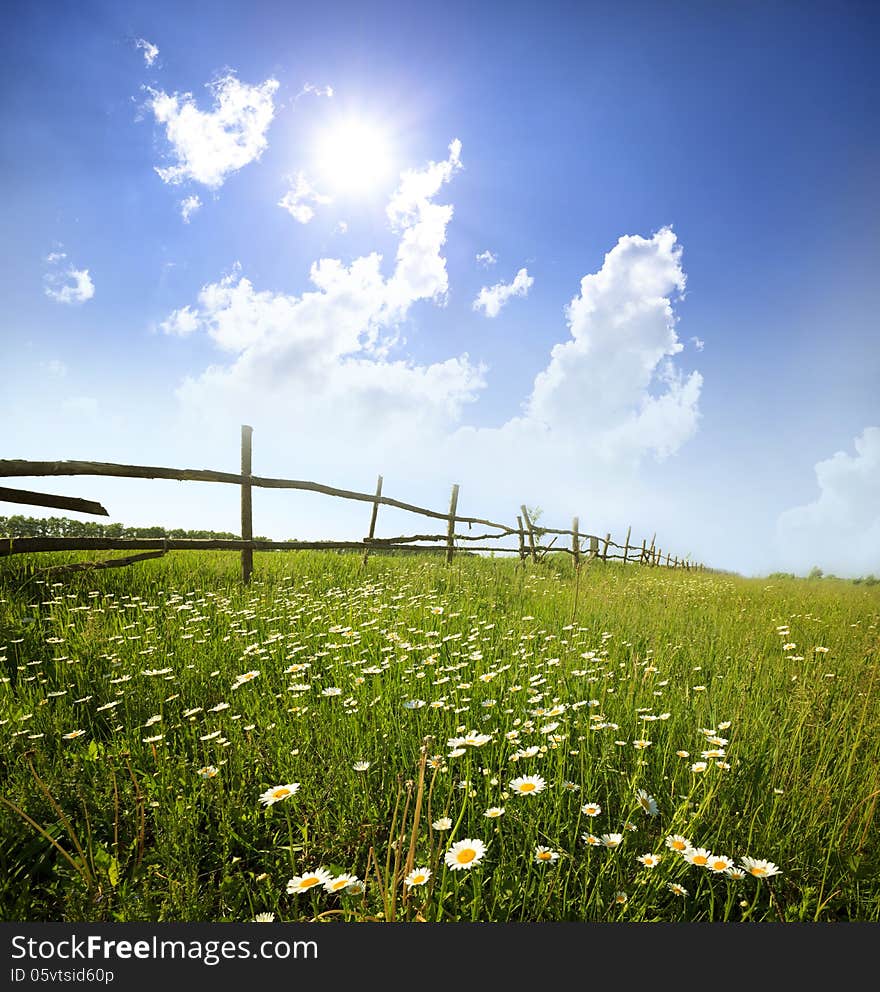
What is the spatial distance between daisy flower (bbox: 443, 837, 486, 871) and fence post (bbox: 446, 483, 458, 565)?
454 inches

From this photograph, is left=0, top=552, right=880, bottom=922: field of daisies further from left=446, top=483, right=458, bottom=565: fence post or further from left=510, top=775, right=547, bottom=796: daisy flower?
left=446, top=483, right=458, bottom=565: fence post

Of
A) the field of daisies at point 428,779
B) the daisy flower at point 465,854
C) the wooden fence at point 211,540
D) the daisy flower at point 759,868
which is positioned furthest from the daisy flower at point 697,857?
the wooden fence at point 211,540

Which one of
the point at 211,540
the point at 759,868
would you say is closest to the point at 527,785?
the point at 759,868

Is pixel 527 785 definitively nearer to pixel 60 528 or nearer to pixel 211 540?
pixel 211 540

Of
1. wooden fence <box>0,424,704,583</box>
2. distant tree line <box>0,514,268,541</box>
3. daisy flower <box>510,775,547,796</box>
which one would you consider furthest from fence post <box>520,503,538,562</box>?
daisy flower <box>510,775,547,796</box>

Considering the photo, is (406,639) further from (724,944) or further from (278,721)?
(724,944)

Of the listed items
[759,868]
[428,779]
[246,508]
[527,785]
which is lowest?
[428,779]

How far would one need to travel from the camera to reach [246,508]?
8.88 m

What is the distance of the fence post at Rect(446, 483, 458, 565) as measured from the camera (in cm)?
1350

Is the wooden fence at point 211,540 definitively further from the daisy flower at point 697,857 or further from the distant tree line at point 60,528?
the daisy flower at point 697,857

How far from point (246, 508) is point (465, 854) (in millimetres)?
8043

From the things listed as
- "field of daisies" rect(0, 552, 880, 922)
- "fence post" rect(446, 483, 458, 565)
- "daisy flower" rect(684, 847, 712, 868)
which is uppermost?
"fence post" rect(446, 483, 458, 565)

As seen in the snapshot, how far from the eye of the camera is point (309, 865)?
2.10 m

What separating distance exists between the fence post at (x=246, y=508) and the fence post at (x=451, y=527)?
563cm
